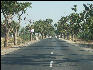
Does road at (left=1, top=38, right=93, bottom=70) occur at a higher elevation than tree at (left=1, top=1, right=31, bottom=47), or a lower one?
lower

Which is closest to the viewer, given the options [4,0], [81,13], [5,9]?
[4,0]

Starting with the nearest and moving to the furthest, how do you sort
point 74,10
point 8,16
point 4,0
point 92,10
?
1. point 4,0
2. point 8,16
3. point 92,10
4. point 74,10

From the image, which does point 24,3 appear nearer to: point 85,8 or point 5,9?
point 5,9

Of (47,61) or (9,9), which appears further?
(9,9)

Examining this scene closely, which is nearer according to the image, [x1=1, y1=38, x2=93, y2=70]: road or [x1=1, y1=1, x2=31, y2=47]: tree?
[x1=1, y1=38, x2=93, y2=70]: road

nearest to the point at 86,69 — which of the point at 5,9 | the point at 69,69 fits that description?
the point at 69,69

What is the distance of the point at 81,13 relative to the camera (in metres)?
71.2

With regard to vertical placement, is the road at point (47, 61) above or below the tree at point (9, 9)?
below

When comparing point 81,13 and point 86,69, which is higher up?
point 81,13

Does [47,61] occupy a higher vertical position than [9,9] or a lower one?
lower

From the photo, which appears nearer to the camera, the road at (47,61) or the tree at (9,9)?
the road at (47,61)

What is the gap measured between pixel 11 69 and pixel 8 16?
1130 inches

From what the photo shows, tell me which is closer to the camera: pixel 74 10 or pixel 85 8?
pixel 85 8

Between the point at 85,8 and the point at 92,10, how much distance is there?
18.5 feet
